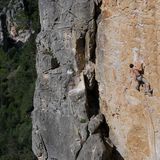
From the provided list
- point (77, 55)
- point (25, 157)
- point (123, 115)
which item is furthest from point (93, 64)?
point (25, 157)

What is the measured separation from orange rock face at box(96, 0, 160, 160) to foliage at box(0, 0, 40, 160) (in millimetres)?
40911

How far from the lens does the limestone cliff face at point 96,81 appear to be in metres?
11.7

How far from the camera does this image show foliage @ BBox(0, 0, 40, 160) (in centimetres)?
6031

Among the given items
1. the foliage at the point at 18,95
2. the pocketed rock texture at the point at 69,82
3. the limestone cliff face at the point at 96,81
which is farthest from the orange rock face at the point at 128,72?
the foliage at the point at 18,95

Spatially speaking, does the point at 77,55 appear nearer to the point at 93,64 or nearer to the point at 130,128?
the point at 93,64

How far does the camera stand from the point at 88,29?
13.1 m

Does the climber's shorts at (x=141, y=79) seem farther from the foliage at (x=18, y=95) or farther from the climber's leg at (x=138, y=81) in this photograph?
the foliage at (x=18, y=95)

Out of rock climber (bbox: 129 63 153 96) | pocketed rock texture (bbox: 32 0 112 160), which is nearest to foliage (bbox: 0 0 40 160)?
pocketed rock texture (bbox: 32 0 112 160)

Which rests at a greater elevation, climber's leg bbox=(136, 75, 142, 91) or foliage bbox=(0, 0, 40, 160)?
climber's leg bbox=(136, 75, 142, 91)

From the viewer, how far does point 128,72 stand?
12.3 metres

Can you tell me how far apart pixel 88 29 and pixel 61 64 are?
3.95ft

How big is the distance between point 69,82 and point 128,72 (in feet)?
5.92

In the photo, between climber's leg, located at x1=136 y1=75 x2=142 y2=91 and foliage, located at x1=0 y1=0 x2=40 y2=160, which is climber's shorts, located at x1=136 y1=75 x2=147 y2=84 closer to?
climber's leg, located at x1=136 y1=75 x2=142 y2=91

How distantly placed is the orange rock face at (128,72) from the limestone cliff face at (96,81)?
19 mm
